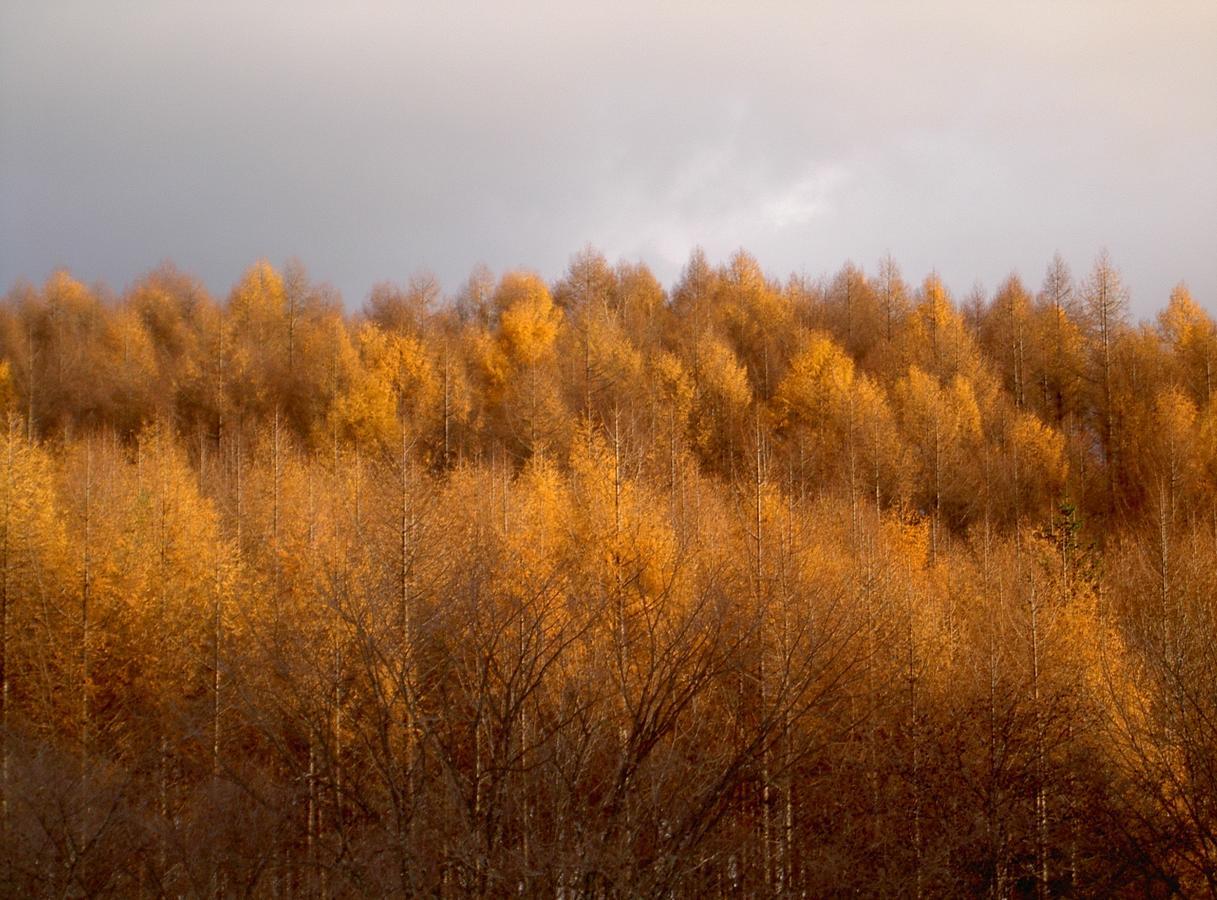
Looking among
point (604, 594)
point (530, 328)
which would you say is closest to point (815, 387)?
point (530, 328)

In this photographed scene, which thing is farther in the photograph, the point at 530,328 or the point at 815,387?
the point at 530,328

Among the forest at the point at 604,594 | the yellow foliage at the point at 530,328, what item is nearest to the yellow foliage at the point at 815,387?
the forest at the point at 604,594

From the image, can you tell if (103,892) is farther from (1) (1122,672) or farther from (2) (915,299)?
(2) (915,299)

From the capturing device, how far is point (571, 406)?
133 feet

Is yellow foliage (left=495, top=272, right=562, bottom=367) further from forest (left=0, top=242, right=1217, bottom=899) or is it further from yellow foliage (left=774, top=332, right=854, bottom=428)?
yellow foliage (left=774, top=332, right=854, bottom=428)

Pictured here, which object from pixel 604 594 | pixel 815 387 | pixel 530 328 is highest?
pixel 530 328

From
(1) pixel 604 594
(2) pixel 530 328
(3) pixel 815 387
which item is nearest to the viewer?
(1) pixel 604 594

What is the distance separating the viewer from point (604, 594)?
13484 mm

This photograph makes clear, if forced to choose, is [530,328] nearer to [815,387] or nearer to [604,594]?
[815,387]

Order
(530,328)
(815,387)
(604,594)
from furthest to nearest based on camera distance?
1. (530,328)
2. (815,387)
3. (604,594)

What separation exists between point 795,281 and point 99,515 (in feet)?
158

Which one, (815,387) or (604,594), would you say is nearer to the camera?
(604,594)

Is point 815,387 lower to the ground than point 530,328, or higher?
lower

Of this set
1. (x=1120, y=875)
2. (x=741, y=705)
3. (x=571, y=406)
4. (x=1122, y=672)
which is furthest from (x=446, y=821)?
(x=571, y=406)
